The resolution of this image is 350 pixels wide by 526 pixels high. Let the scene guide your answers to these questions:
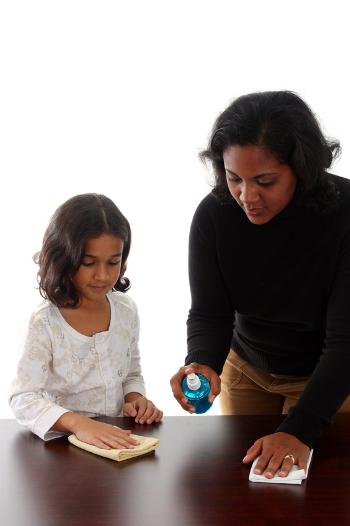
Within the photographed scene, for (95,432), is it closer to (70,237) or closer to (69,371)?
(69,371)

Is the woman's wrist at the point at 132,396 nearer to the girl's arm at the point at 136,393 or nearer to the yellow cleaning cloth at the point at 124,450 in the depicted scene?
the girl's arm at the point at 136,393

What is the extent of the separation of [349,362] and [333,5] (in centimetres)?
206

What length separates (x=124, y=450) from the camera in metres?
1.89

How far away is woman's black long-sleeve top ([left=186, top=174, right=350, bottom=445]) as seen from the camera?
215 centimetres

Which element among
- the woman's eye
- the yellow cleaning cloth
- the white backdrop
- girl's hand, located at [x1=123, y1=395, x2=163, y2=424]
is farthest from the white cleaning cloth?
the white backdrop

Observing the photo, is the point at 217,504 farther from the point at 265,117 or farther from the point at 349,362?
the point at 265,117

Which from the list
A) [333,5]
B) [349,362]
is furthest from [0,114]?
[349,362]

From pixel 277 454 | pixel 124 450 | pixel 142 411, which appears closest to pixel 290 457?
pixel 277 454

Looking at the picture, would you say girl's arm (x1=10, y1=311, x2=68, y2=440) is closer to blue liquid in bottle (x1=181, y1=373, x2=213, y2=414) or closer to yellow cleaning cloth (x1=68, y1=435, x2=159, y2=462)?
yellow cleaning cloth (x1=68, y1=435, x2=159, y2=462)

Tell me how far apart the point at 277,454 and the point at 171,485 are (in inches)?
9.4

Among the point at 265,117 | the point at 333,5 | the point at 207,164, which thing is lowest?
the point at 207,164

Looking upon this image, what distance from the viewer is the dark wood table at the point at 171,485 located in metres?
1.60

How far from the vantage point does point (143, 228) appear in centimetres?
373

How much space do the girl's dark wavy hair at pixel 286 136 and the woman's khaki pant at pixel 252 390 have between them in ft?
1.75
